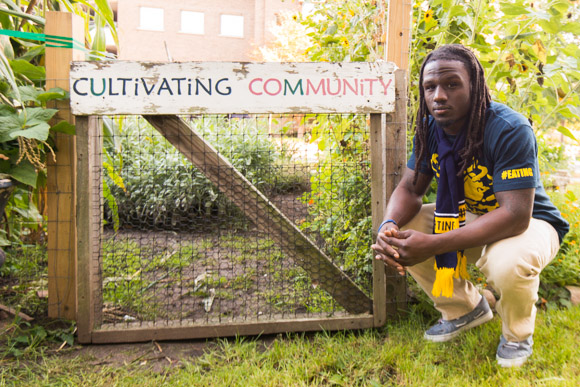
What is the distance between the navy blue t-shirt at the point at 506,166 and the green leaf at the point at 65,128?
6.15ft

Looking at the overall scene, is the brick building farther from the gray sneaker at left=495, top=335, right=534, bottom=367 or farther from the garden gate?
the gray sneaker at left=495, top=335, right=534, bottom=367

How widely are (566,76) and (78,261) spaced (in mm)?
3039

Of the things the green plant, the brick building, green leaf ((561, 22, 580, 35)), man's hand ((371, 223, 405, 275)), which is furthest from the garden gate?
the brick building

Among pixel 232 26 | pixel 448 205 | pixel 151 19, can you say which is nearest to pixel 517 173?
pixel 448 205

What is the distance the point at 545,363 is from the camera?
2.04m

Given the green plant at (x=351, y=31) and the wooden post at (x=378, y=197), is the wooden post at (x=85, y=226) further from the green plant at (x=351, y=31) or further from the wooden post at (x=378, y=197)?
the green plant at (x=351, y=31)

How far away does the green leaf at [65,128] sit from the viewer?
2.33 m

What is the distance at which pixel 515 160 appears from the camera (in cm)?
187

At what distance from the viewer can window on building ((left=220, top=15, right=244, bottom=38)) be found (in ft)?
68.4

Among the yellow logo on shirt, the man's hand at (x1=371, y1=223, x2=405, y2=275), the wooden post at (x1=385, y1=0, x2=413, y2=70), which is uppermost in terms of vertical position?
the wooden post at (x1=385, y1=0, x2=413, y2=70)

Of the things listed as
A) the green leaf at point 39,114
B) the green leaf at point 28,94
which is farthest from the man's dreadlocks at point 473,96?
the green leaf at point 28,94

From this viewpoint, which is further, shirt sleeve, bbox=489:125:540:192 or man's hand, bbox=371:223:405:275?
man's hand, bbox=371:223:405:275

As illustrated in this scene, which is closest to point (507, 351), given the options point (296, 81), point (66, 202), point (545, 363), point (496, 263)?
point (545, 363)

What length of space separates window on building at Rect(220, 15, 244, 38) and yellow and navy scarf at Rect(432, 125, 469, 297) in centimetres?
2037
